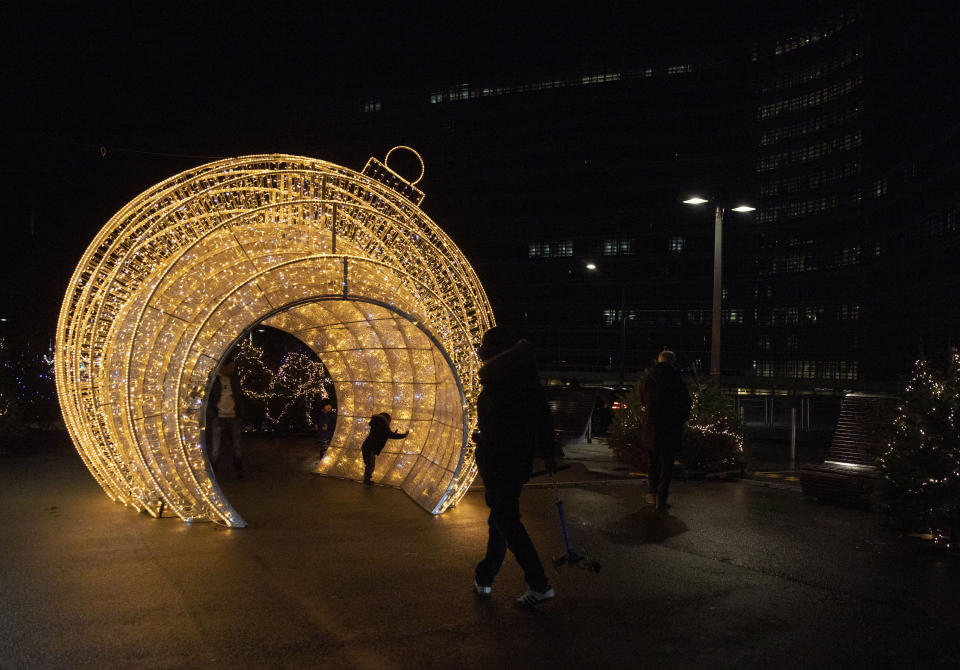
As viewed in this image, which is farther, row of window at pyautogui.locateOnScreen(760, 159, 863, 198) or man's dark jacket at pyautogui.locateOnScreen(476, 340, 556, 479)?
row of window at pyautogui.locateOnScreen(760, 159, 863, 198)

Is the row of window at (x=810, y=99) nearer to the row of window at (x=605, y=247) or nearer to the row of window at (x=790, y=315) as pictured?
the row of window at (x=605, y=247)

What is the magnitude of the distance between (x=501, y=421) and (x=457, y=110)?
79741 millimetres

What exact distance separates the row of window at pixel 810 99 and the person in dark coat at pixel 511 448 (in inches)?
2587

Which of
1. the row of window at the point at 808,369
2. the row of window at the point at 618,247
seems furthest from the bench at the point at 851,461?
the row of window at the point at 618,247

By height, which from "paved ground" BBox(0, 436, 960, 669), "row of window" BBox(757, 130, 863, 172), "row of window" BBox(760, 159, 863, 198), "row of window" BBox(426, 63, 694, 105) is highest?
"row of window" BBox(426, 63, 694, 105)

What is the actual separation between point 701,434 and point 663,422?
10.0 feet

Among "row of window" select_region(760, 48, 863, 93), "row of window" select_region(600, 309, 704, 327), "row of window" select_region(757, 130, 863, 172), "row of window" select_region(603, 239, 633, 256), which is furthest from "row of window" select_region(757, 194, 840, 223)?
"row of window" select_region(603, 239, 633, 256)

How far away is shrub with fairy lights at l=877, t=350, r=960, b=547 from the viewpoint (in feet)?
26.4

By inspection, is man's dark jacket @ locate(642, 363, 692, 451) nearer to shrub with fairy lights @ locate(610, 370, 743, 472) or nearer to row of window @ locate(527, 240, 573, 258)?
shrub with fairy lights @ locate(610, 370, 743, 472)

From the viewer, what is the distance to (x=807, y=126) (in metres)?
68.6

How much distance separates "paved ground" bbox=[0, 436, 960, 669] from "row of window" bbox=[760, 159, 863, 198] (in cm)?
6100

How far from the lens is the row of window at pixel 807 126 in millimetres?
65125

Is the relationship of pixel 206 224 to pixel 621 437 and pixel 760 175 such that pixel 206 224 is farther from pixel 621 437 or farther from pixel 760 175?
pixel 760 175

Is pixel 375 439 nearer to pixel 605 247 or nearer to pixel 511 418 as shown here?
pixel 511 418
